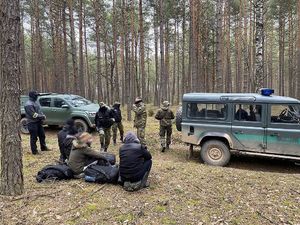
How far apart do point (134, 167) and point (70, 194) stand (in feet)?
4.54

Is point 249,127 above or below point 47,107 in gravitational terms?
below

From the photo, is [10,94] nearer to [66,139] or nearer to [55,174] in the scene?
[55,174]

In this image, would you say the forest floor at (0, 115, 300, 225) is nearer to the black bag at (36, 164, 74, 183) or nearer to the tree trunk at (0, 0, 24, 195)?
the black bag at (36, 164, 74, 183)

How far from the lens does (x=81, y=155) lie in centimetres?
660

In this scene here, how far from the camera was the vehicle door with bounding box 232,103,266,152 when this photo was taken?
8.64 metres

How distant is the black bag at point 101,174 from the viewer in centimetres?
635

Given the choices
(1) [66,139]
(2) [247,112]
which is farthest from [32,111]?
(2) [247,112]

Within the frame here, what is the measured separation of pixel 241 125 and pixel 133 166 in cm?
435

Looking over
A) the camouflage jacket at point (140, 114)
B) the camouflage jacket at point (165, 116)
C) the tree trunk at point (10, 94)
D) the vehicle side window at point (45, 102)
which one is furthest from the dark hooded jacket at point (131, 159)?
the vehicle side window at point (45, 102)

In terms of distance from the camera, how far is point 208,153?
9375 mm

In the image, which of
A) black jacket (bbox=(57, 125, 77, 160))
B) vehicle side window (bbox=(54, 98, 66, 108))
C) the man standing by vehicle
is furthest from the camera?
vehicle side window (bbox=(54, 98, 66, 108))

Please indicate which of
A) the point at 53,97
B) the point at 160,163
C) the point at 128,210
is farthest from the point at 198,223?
the point at 53,97

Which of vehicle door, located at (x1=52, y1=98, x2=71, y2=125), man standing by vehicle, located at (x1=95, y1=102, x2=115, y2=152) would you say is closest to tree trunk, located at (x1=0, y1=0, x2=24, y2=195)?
man standing by vehicle, located at (x1=95, y1=102, x2=115, y2=152)

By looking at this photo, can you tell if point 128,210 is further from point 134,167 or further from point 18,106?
point 18,106
